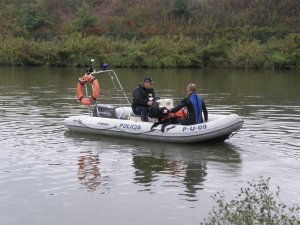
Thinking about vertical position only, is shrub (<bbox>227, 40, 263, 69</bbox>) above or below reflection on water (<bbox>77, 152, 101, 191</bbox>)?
above

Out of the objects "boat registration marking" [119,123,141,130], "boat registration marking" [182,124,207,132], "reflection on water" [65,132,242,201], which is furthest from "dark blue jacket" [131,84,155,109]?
"boat registration marking" [182,124,207,132]

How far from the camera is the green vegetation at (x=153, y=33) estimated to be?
43875mm

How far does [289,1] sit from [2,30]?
27.4m

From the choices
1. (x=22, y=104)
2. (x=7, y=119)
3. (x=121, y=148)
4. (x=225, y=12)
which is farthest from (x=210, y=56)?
(x=121, y=148)

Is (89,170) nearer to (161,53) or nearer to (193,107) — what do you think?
(193,107)

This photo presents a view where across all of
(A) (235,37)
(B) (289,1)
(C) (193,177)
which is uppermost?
(B) (289,1)

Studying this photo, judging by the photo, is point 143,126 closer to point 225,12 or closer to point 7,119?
point 7,119

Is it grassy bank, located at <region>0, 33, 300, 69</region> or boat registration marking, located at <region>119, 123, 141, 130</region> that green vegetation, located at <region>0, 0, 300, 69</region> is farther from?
boat registration marking, located at <region>119, 123, 141, 130</region>

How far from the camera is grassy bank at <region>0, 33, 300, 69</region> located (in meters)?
42.6

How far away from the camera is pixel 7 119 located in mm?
17172

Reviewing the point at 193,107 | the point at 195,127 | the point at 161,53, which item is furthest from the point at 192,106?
the point at 161,53

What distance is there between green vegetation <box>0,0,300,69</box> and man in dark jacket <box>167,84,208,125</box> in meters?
29.5

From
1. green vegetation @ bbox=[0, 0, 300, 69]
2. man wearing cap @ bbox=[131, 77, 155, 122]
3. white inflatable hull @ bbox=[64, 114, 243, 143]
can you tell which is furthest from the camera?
green vegetation @ bbox=[0, 0, 300, 69]

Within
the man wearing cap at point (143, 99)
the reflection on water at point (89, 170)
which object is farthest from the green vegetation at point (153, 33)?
the reflection on water at point (89, 170)
